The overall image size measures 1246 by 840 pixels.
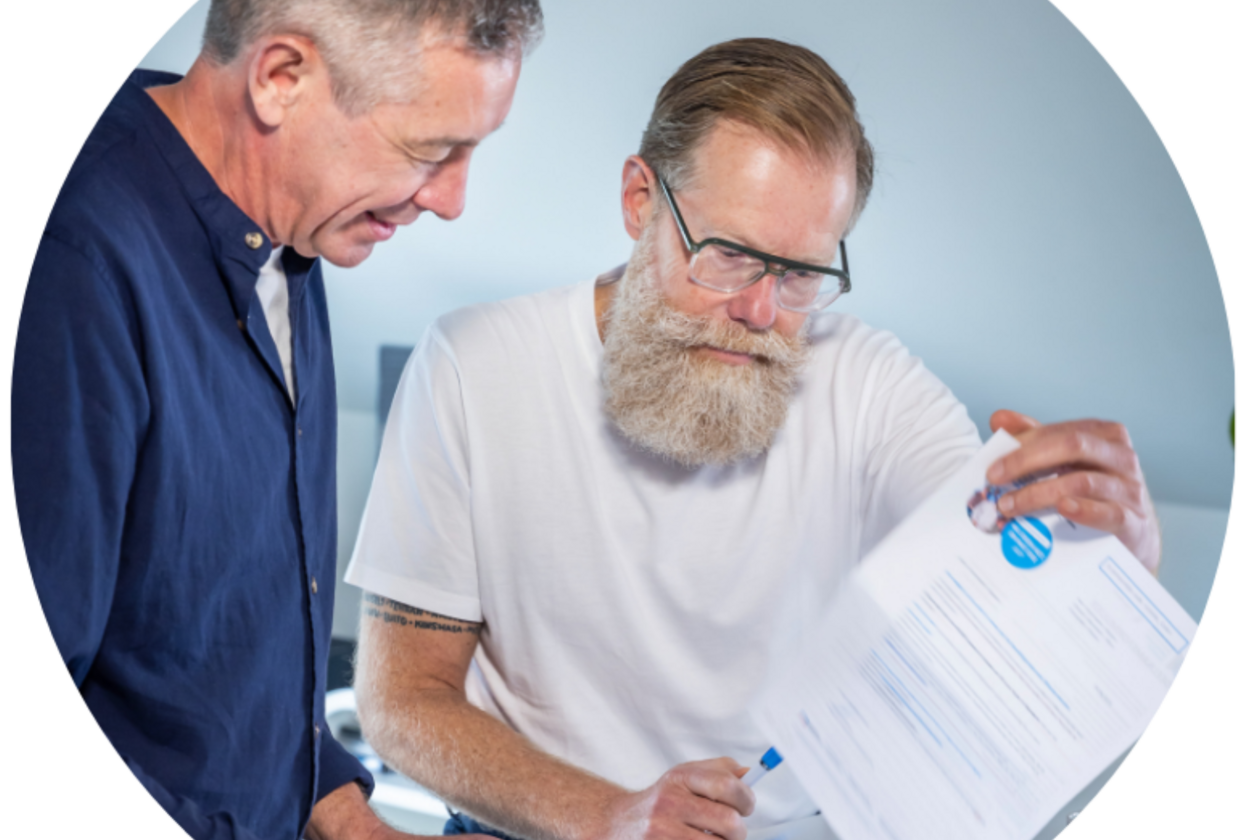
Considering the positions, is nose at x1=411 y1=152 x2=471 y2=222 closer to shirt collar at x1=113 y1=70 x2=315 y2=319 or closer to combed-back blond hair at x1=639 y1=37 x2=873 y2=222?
shirt collar at x1=113 y1=70 x2=315 y2=319

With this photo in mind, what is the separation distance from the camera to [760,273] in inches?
42.1

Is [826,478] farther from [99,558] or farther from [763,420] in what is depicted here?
[99,558]

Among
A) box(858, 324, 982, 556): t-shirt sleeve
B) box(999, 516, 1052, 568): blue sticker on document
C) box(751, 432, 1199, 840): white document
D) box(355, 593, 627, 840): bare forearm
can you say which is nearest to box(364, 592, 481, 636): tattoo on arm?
box(355, 593, 627, 840): bare forearm

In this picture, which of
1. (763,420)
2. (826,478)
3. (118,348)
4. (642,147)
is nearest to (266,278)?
(118,348)

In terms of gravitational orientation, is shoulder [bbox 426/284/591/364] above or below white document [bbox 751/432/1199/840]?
above

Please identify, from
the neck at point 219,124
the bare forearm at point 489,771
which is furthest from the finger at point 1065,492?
the neck at point 219,124

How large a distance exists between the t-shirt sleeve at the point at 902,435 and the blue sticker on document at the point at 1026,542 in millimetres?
181

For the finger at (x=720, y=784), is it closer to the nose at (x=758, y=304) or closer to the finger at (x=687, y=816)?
the finger at (x=687, y=816)

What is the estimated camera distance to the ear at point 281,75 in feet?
2.44

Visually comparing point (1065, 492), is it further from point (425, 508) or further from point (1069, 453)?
point (425, 508)

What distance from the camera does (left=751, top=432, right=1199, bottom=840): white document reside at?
2.81ft

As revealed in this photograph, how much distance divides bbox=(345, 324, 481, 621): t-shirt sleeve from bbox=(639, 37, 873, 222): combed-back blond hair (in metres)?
0.38

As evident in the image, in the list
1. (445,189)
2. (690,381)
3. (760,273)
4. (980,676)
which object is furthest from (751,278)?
(980,676)

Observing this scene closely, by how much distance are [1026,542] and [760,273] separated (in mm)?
406
